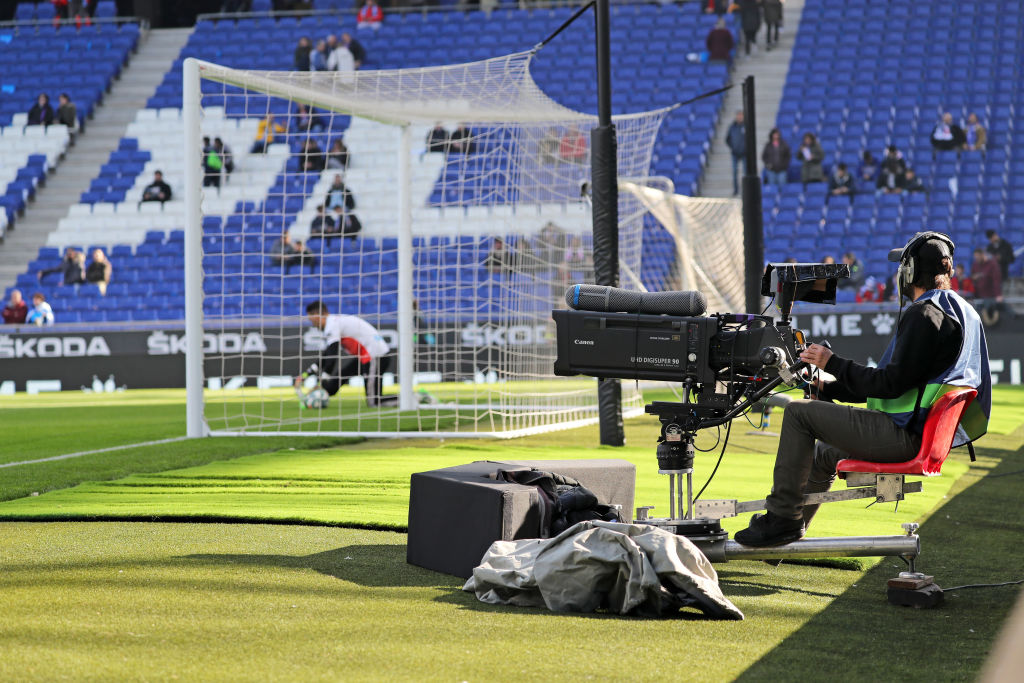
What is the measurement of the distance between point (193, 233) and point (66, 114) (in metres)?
17.7

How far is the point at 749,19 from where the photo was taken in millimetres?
23953

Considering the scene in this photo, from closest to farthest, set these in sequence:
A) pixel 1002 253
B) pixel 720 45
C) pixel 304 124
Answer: pixel 1002 253 < pixel 304 124 < pixel 720 45

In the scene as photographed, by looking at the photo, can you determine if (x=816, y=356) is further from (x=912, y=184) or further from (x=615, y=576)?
(x=912, y=184)

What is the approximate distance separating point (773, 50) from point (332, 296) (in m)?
11.1

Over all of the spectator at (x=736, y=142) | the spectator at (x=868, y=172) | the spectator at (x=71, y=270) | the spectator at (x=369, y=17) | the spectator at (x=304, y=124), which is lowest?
the spectator at (x=71, y=270)

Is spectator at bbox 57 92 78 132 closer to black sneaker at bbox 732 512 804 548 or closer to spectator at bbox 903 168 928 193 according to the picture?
spectator at bbox 903 168 928 193

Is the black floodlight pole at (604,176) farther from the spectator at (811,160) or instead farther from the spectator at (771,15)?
the spectator at (771,15)

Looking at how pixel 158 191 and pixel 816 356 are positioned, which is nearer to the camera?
pixel 816 356

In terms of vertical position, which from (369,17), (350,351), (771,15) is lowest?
(350,351)

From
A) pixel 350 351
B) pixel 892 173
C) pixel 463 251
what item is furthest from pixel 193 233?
pixel 892 173

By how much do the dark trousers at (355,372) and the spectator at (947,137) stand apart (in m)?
12.2

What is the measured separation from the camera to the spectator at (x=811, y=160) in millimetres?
20578

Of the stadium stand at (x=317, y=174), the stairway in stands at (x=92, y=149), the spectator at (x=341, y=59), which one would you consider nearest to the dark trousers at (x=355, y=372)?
the stadium stand at (x=317, y=174)

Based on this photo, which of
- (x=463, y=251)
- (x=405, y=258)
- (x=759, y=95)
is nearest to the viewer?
(x=405, y=258)
